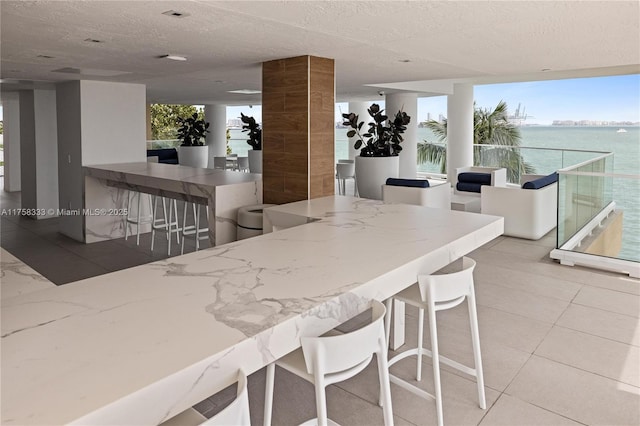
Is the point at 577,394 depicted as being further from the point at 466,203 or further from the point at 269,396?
the point at 466,203

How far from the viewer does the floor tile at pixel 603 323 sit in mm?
3129

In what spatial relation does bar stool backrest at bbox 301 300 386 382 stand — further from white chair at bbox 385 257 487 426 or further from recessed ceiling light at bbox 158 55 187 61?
recessed ceiling light at bbox 158 55 187 61

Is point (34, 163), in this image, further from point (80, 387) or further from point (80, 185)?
point (80, 387)

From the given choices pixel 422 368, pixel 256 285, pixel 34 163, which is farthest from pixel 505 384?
pixel 34 163

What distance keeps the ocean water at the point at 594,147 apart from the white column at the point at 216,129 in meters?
1.11

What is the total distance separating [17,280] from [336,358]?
4.99 ft

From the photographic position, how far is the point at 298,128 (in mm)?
4012

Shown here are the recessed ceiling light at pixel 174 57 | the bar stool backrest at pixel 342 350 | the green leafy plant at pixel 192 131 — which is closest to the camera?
the bar stool backrest at pixel 342 350

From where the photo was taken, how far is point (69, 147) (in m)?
6.01

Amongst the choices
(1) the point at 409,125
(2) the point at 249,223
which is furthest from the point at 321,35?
(1) the point at 409,125

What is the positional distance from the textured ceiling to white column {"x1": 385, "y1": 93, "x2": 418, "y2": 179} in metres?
4.26

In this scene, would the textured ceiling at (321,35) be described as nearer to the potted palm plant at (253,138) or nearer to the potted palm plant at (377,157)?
the potted palm plant at (377,157)

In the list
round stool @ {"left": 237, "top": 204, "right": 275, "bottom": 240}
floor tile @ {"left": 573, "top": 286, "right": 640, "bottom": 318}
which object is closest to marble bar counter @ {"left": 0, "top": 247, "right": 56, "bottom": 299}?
round stool @ {"left": 237, "top": 204, "right": 275, "bottom": 240}

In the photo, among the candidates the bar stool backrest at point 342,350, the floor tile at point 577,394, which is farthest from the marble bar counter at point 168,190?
the bar stool backrest at point 342,350
